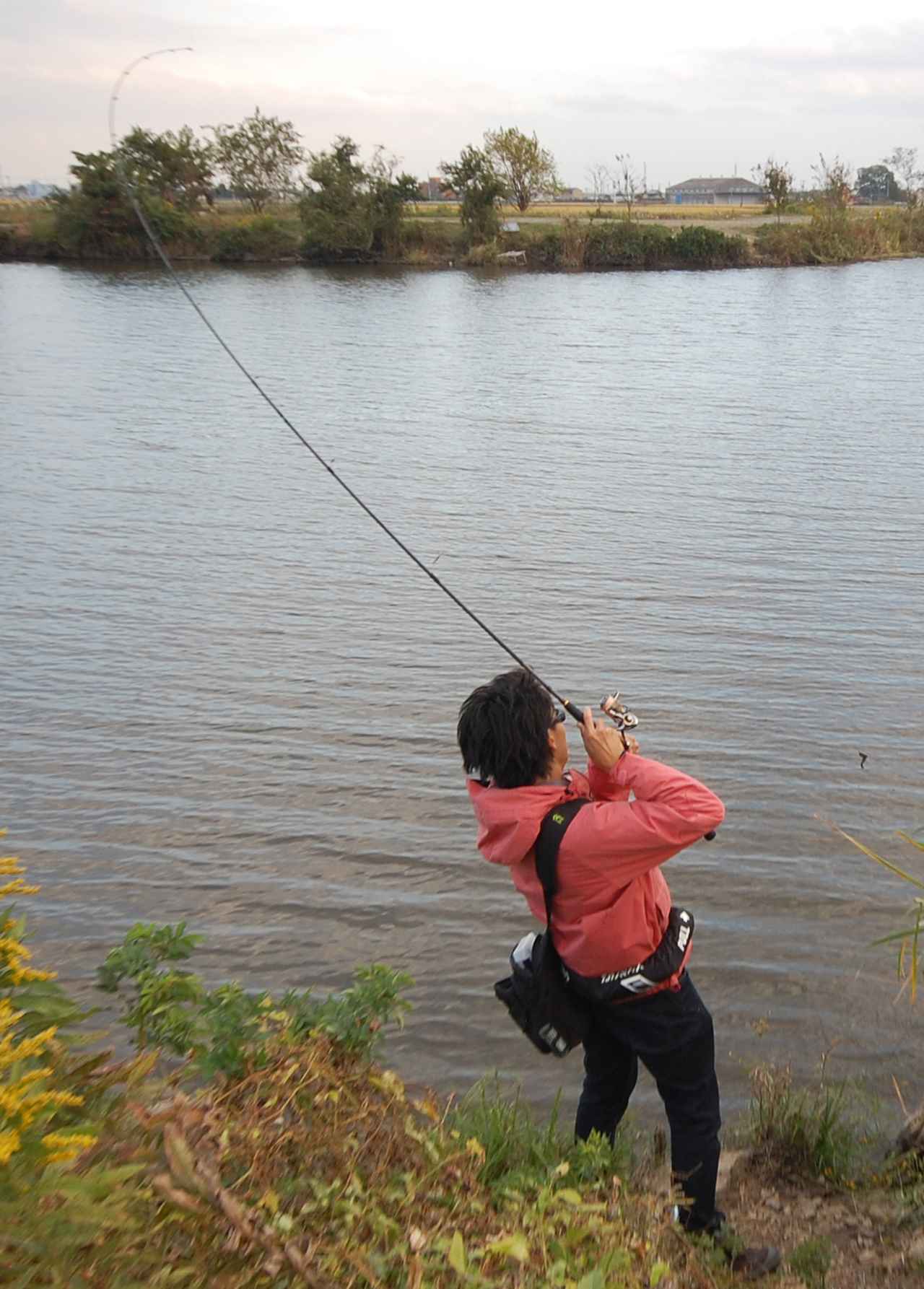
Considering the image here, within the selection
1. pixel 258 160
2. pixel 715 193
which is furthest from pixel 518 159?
pixel 715 193

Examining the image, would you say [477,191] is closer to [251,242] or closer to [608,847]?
[251,242]

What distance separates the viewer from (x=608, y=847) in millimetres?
2979

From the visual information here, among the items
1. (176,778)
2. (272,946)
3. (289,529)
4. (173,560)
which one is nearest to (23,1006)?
(272,946)

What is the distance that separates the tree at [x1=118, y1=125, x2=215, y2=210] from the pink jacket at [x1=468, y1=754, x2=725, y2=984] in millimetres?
53119

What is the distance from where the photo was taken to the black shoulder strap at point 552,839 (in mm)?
3037

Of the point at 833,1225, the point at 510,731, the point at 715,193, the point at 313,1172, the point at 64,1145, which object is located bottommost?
the point at 833,1225

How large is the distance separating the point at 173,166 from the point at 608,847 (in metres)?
60.0

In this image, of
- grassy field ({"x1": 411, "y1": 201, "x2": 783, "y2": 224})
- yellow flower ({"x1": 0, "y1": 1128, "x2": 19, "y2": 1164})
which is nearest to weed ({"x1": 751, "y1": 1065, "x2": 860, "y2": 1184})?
yellow flower ({"x1": 0, "y1": 1128, "x2": 19, "y2": 1164})

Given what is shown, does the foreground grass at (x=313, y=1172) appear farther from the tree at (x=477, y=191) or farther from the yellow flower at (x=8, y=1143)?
the tree at (x=477, y=191)

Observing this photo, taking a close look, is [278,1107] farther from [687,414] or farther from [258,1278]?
[687,414]

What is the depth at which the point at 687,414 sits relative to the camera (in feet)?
55.9

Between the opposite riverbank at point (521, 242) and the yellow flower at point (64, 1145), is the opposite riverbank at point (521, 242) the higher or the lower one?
the higher one

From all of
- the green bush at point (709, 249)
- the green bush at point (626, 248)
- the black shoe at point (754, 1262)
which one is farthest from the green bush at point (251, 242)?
the black shoe at point (754, 1262)

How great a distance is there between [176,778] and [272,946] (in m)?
1.78
